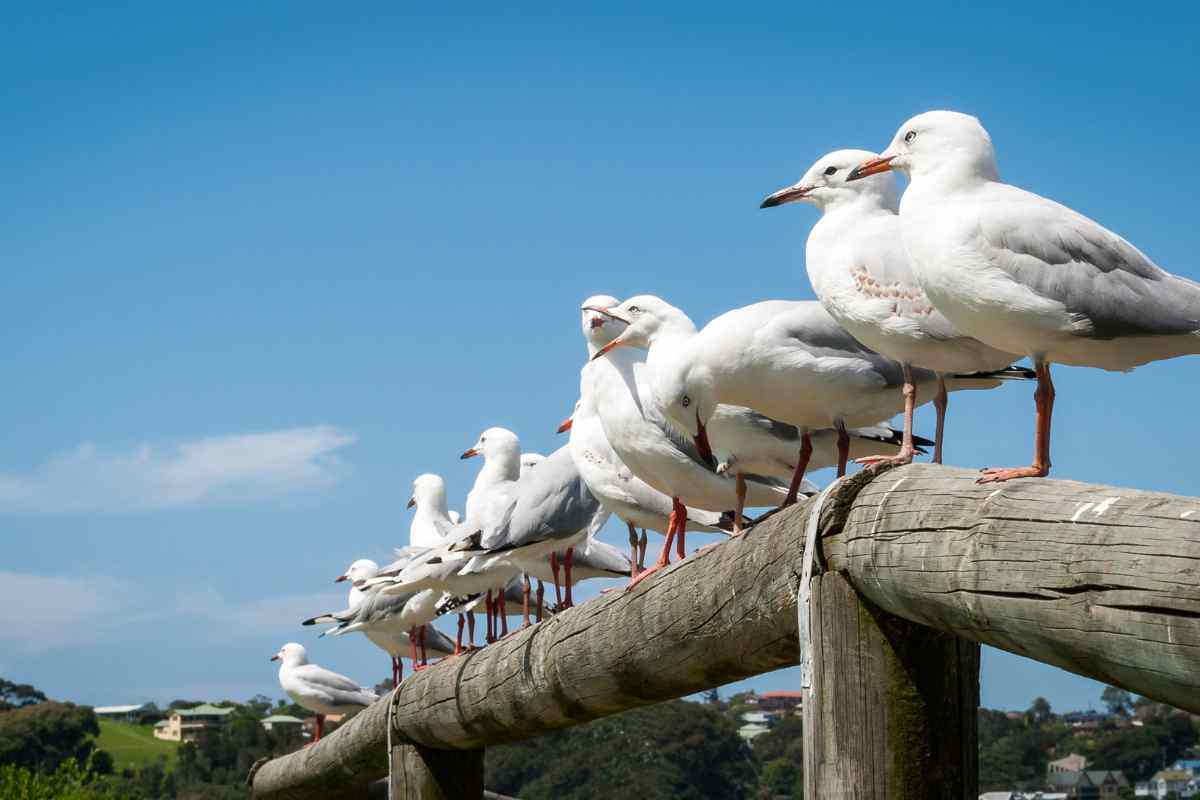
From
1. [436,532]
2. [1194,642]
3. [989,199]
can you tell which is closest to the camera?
[1194,642]

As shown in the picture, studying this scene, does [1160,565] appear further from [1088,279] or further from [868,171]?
[868,171]

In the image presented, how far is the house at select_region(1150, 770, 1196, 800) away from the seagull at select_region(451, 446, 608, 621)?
3301 centimetres

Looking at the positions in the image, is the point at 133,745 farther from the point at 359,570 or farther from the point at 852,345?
the point at 852,345

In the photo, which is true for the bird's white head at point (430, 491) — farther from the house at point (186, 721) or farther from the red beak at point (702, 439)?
the house at point (186, 721)

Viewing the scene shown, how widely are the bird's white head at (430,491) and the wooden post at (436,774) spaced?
6315mm

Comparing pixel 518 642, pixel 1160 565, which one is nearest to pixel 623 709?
pixel 518 642

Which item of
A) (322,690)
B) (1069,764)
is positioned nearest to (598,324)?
(322,690)

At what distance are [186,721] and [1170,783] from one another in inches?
2061

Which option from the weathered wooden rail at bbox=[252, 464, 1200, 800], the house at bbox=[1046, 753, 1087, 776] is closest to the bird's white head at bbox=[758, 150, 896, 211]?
the weathered wooden rail at bbox=[252, 464, 1200, 800]

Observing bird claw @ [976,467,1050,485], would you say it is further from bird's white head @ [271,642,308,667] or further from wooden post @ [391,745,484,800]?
bird's white head @ [271,642,308,667]

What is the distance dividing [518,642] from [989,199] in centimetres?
248

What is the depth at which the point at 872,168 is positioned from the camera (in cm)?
451

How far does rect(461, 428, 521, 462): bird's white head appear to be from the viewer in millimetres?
10844

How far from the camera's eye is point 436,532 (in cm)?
1283
